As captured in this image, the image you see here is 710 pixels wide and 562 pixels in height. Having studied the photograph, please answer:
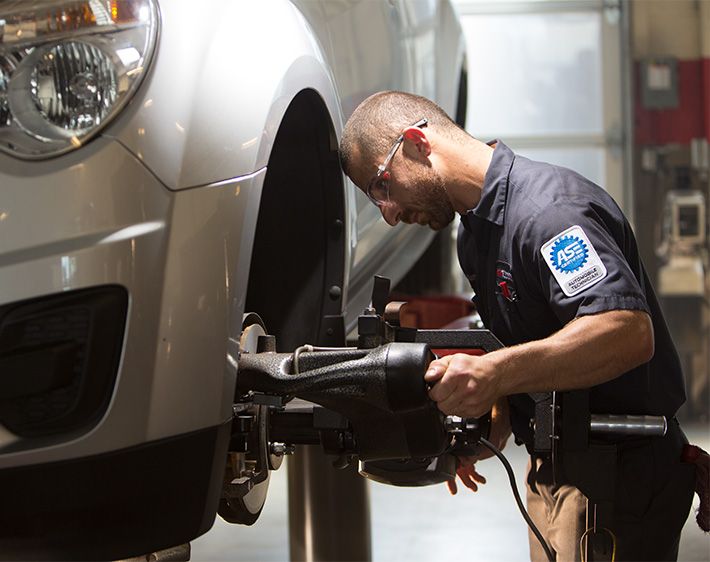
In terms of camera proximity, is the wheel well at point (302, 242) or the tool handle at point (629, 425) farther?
the wheel well at point (302, 242)

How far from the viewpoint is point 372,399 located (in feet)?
4.65

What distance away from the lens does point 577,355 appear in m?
1.47

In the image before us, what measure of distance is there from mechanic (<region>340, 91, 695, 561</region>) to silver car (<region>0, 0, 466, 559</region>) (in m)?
0.32

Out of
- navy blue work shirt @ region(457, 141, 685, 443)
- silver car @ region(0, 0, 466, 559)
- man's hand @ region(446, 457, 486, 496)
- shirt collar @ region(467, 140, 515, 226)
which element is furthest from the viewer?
man's hand @ region(446, 457, 486, 496)

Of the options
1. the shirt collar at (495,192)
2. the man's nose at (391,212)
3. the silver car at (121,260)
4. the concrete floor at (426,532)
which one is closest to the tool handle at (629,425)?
the shirt collar at (495,192)

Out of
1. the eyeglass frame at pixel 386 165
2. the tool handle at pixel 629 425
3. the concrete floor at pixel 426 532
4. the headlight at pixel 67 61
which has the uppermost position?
the headlight at pixel 67 61

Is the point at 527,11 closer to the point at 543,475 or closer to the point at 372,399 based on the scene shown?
the point at 543,475

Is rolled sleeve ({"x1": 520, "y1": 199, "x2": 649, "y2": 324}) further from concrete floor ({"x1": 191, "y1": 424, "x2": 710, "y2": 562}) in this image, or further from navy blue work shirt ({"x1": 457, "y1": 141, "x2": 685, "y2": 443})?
concrete floor ({"x1": 191, "y1": 424, "x2": 710, "y2": 562})

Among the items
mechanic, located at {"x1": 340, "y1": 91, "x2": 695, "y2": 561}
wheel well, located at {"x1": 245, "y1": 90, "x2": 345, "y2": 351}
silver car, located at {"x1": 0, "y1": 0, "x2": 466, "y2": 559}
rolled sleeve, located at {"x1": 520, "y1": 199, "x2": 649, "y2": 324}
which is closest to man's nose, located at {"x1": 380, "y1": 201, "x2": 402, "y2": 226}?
mechanic, located at {"x1": 340, "y1": 91, "x2": 695, "y2": 561}

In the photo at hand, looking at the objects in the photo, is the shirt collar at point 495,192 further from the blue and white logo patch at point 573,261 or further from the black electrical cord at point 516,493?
the black electrical cord at point 516,493

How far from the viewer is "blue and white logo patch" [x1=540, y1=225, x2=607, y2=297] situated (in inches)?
59.1

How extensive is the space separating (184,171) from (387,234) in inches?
52.1

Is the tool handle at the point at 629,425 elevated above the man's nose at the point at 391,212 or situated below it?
below

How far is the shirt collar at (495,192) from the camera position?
5.58 feet
